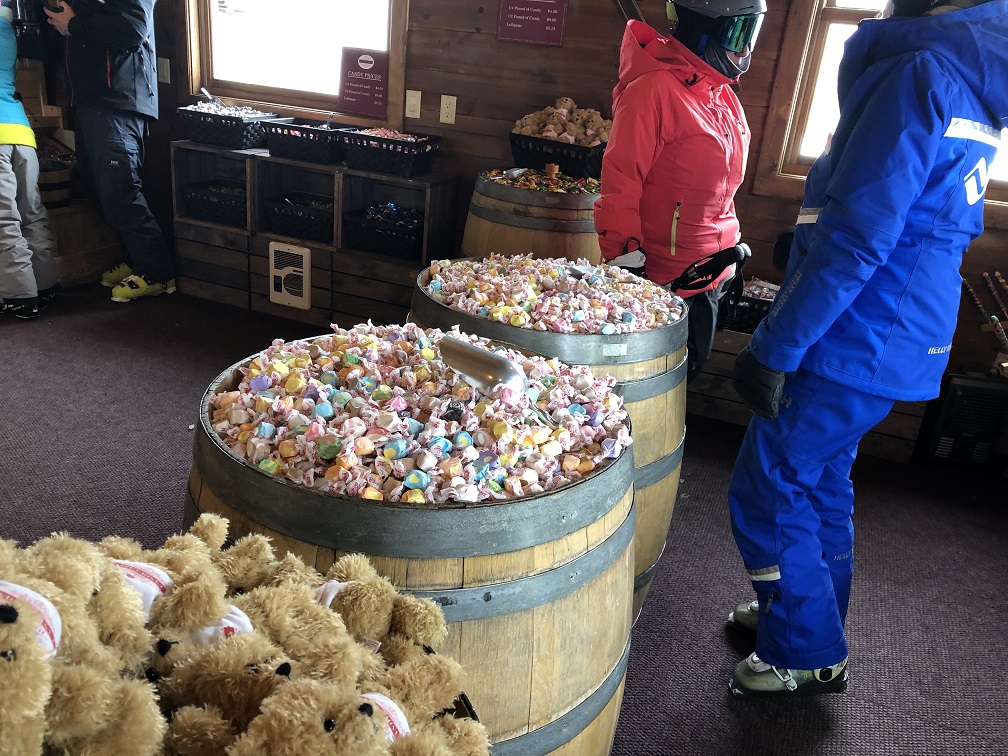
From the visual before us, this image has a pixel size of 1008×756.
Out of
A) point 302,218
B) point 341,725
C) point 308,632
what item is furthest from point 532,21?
point 341,725

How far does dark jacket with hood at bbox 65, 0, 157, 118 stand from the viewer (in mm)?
3859

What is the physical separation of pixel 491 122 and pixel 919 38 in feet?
8.74

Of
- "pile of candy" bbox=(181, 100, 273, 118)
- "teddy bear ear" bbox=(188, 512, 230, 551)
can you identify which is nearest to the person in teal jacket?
"pile of candy" bbox=(181, 100, 273, 118)

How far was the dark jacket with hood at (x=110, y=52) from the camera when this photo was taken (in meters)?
3.86

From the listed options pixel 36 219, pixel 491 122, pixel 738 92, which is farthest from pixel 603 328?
pixel 36 219

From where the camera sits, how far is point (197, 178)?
461cm

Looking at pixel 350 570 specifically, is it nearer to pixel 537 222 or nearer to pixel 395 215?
pixel 537 222

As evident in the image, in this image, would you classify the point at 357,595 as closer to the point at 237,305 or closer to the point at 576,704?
the point at 576,704

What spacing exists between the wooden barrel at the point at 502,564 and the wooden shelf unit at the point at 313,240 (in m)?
2.89

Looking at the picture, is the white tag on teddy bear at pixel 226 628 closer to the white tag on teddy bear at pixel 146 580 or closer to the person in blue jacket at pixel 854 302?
the white tag on teddy bear at pixel 146 580

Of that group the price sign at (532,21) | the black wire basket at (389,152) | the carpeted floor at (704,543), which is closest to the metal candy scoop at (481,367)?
the carpeted floor at (704,543)

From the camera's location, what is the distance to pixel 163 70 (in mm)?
4594

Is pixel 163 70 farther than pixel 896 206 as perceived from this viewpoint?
Yes

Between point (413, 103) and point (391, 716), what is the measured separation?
12.6 ft
